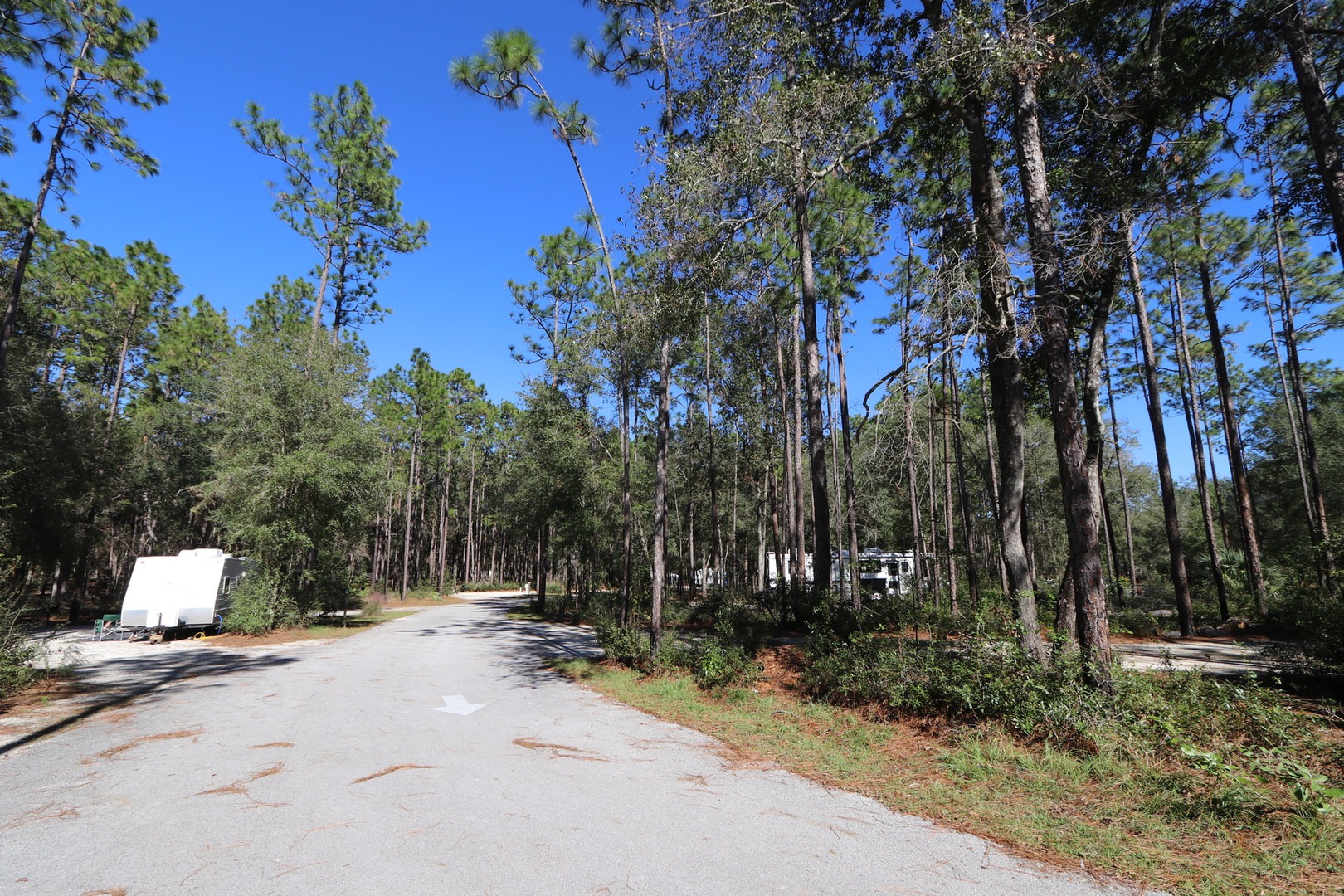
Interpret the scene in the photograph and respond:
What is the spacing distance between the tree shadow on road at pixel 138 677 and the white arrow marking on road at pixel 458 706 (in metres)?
4.41

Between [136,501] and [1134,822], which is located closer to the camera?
[1134,822]

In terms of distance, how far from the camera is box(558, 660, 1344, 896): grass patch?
354cm

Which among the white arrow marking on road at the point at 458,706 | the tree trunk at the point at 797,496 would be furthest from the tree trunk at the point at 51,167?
the tree trunk at the point at 797,496

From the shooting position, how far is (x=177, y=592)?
1620 centimetres

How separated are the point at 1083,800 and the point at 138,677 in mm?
14703

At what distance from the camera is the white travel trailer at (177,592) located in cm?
1582

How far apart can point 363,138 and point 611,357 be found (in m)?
18.1

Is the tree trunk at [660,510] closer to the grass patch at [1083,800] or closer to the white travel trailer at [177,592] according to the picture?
the grass patch at [1083,800]

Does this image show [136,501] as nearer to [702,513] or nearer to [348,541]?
[348,541]

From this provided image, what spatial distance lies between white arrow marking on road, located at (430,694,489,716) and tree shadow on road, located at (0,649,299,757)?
14.5 feet

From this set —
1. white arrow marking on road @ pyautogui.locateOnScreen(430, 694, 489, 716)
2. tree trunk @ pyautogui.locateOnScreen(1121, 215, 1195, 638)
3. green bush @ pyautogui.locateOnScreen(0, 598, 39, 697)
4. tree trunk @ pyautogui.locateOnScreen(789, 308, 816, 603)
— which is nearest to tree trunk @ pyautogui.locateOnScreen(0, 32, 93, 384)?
green bush @ pyautogui.locateOnScreen(0, 598, 39, 697)

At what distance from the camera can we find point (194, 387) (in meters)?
29.7

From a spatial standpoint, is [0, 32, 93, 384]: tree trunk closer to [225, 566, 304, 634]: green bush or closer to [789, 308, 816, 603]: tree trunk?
[225, 566, 304, 634]: green bush

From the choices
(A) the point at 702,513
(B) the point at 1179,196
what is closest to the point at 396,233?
(A) the point at 702,513
